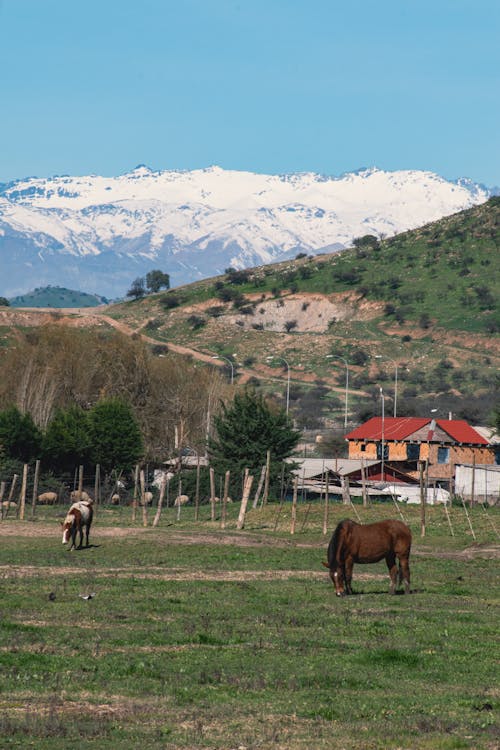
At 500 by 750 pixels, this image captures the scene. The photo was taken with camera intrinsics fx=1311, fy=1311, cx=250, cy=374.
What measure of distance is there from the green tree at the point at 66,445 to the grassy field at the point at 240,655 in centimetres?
4266

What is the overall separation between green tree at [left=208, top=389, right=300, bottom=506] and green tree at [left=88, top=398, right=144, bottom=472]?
30.5 feet

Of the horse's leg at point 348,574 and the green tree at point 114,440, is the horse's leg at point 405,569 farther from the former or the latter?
the green tree at point 114,440

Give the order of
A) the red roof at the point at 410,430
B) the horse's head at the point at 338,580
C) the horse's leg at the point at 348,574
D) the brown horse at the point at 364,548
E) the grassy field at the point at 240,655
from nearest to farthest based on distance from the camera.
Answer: the grassy field at the point at 240,655 → the horse's head at the point at 338,580 → the brown horse at the point at 364,548 → the horse's leg at the point at 348,574 → the red roof at the point at 410,430

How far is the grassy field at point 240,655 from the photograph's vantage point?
15336 mm

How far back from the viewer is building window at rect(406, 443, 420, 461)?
100 m

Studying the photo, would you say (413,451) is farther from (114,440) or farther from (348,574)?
(348,574)

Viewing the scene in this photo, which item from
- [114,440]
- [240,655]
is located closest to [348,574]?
[240,655]

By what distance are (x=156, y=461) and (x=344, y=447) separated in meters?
23.7

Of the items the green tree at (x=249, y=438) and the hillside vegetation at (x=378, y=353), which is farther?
the hillside vegetation at (x=378, y=353)

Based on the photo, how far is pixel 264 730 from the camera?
15.3m

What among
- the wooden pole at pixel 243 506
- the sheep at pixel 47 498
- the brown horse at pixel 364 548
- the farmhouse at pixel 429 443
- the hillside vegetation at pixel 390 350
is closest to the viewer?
the brown horse at pixel 364 548

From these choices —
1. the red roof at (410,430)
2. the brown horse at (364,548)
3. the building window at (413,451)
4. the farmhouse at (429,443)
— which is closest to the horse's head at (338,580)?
the brown horse at (364,548)

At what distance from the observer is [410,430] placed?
10088 cm

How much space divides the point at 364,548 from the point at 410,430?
7259cm
